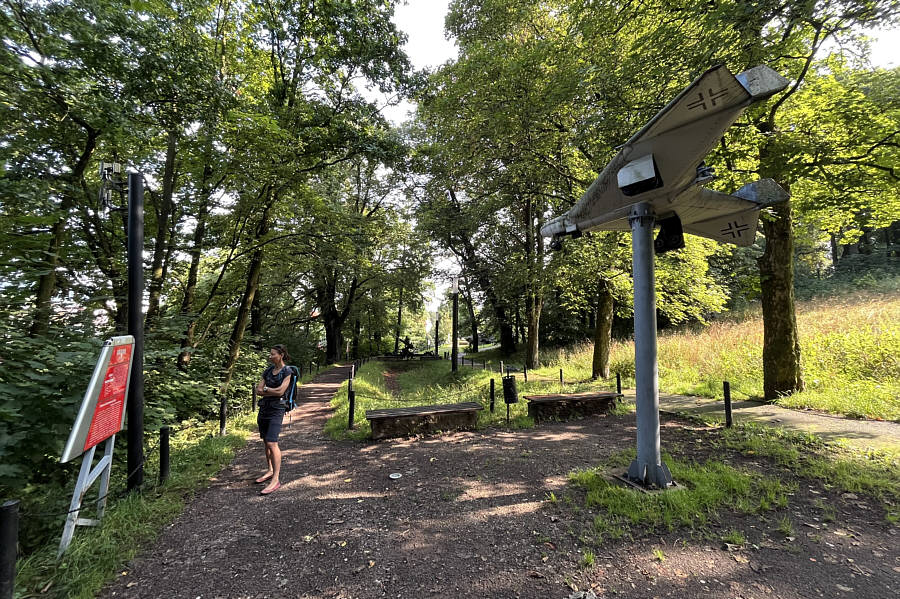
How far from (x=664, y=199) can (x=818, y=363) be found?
815 centimetres

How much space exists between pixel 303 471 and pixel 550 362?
13386 mm

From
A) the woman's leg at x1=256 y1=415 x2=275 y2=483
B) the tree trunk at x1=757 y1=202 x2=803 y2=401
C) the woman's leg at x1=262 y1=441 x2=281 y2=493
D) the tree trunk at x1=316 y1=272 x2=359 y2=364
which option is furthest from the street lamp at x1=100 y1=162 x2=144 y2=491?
the tree trunk at x1=316 y1=272 x2=359 y2=364

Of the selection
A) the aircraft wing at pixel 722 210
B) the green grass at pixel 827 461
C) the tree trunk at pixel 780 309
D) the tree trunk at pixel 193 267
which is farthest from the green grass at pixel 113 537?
the tree trunk at pixel 780 309

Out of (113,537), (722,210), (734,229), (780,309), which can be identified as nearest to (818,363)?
(780,309)

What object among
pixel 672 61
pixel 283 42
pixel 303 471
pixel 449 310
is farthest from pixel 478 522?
pixel 449 310

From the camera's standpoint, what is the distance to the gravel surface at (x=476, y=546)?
8.74 ft

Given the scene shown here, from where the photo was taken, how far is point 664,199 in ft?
13.1

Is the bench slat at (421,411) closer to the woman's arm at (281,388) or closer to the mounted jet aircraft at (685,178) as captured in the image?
the woman's arm at (281,388)

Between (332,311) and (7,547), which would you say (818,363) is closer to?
(7,547)

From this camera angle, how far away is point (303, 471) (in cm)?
524

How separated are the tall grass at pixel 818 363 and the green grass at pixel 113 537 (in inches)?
408

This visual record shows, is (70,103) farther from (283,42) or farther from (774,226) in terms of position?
(774,226)

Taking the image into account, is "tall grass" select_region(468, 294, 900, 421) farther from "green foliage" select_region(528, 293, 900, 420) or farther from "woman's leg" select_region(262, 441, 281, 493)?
"woman's leg" select_region(262, 441, 281, 493)

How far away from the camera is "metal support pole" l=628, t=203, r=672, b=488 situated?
4.02 m
